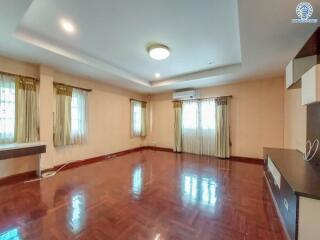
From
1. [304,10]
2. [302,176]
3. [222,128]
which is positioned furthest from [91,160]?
[304,10]

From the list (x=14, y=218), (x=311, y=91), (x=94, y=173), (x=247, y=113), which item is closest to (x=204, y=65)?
(x=247, y=113)

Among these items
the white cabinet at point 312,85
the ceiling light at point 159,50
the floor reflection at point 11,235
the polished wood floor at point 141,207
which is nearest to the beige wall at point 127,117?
the polished wood floor at point 141,207

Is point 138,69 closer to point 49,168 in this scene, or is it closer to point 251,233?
point 49,168

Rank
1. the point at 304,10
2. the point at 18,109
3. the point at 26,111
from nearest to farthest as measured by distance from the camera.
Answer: the point at 304,10, the point at 18,109, the point at 26,111

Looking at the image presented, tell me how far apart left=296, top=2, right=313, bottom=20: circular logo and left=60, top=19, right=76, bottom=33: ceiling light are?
2817 mm

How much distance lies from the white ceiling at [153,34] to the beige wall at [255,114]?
0.71 metres

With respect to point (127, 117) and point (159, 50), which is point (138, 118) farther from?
point (159, 50)

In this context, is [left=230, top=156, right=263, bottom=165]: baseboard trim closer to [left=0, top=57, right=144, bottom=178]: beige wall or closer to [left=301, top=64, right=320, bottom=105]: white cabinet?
[left=301, top=64, right=320, bottom=105]: white cabinet

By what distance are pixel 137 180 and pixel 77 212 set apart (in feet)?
4.18

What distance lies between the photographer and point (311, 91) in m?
1.64

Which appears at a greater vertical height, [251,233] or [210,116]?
[210,116]

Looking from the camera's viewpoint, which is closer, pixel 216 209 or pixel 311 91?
pixel 311 91

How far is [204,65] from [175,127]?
106 inches

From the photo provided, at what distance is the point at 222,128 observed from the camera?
16.2ft
